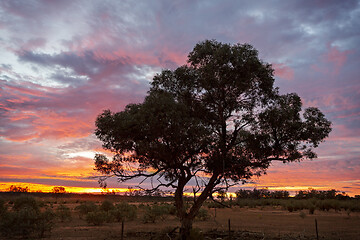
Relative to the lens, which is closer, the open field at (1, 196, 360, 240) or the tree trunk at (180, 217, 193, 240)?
the tree trunk at (180, 217, 193, 240)

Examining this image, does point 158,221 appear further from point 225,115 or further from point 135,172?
point 225,115

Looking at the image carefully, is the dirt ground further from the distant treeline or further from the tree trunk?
the distant treeline

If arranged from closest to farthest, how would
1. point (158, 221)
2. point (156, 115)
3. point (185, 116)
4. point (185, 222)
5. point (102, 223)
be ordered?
point (156, 115)
point (185, 116)
point (185, 222)
point (102, 223)
point (158, 221)

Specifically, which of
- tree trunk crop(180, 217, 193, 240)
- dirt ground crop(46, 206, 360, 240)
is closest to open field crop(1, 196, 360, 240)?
dirt ground crop(46, 206, 360, 240)

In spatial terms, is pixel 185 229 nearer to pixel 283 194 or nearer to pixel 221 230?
pixel 221 230

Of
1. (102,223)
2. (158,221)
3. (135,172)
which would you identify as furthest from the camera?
(158,221)

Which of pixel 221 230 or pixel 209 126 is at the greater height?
pixel 209 126

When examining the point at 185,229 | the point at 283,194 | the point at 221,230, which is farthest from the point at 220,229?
the point at 283,194

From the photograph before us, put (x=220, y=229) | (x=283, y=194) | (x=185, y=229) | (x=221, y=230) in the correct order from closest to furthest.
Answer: (x=185, y=229) → (x=221, y=230) → (x=220, y=229) → (x=283, y=194)

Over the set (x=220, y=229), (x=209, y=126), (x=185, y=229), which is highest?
(x=209, y=126)

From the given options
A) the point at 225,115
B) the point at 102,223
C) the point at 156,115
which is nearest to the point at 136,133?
the point at 156,115

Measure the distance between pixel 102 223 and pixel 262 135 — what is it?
94.5 feet

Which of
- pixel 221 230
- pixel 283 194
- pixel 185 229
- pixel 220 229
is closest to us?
pixel 185 229

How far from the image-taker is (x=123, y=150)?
19750mm
